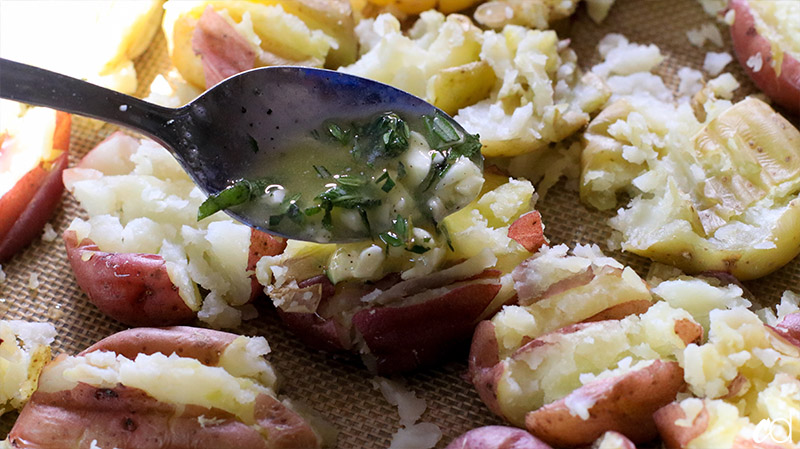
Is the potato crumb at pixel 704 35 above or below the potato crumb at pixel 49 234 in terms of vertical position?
above

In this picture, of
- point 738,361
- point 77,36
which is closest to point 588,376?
point 738,361

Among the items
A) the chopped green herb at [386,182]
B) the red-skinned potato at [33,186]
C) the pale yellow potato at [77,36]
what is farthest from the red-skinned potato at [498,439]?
the pale yellow potato at [77,36]

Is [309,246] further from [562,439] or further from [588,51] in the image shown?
[588,51]

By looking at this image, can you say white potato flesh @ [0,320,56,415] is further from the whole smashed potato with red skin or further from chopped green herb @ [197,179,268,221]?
chopped green herb @ [197,179,268,221]

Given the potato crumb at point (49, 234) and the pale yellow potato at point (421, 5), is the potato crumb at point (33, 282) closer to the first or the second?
the potato crumb at point (49, 234)

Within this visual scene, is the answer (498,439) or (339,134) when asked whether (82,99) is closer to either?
(339,134)

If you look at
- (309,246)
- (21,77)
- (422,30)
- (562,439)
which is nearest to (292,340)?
(309,246)
